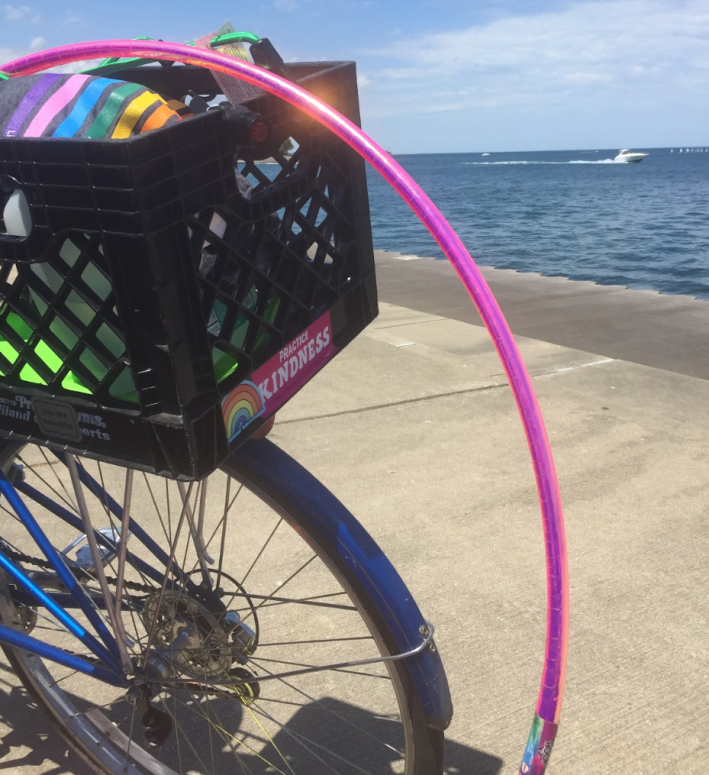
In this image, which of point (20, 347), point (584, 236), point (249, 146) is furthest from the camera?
point (584, 236)

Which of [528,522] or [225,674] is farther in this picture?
[528,522]

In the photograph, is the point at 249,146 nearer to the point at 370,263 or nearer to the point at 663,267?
→ the point at 370,263

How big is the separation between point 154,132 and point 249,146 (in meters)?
0.23

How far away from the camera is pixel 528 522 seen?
3326 mm

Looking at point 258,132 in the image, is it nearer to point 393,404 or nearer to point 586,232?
point 393,404

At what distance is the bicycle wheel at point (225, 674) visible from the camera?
160cm

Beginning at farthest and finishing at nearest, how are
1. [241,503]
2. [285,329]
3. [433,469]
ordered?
[433,469]
[241,503]
[285,329]

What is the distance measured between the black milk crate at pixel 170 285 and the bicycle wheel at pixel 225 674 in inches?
11.4

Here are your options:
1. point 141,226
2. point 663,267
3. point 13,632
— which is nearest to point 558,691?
point 141,226

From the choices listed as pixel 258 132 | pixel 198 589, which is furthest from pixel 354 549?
pixel 258 132

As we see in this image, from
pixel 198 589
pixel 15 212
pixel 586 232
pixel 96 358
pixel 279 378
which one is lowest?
pixel 586 232

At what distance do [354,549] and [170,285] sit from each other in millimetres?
706

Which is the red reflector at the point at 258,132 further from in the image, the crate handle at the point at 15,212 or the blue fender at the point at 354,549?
the blue fender at the point at 354,549

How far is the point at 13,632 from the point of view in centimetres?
178
